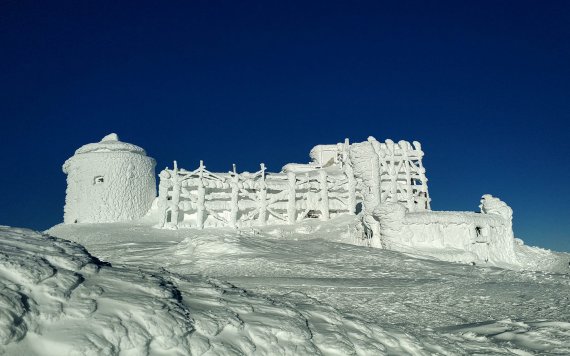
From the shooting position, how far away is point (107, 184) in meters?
27.4

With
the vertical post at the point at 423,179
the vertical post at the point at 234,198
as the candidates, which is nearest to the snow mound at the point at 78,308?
the vertical post at the point at 234,198

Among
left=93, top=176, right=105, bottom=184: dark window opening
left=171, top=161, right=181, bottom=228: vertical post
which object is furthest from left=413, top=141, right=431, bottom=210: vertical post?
left=93, top=176, right=105, bottom=184: dark window opening

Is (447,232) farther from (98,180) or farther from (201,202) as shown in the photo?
(98,180)

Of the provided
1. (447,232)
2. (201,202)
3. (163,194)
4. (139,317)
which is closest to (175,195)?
(163,194)

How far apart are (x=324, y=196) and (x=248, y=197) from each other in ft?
15.1

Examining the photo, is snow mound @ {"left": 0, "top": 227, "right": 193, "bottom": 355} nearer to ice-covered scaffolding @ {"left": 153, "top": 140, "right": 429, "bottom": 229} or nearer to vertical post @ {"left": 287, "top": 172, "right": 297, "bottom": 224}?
ice-covered scaffolding @ {"left": 153, "top": 140, "right": 429, "bottom": 229}

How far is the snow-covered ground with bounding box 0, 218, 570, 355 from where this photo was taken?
381 cm

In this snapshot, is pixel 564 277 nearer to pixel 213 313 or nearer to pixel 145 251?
pixel 213 313

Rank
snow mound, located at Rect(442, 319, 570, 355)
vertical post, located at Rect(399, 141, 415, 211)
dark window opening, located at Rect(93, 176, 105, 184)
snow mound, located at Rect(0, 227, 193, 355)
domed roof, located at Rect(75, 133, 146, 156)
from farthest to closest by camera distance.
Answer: vertical post, located at Rect(399, 141, 415, 211) → domed roof, located at Rect(75, 133, 146, 156) → dark window opening, located at Rect(93, 176, 105, 184) → snow mound, located at Rect(442, 319, 570, 355) → snow mound, located at Rect(0, 227, 193, 355)

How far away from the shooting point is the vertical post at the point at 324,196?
2748 centimetres

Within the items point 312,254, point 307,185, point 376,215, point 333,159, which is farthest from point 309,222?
point 312,254

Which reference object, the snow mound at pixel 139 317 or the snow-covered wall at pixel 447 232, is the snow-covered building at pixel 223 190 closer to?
the snow-covered wall at pixel 447 232

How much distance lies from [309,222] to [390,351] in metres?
21.6

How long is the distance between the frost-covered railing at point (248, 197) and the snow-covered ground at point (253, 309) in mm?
15056
